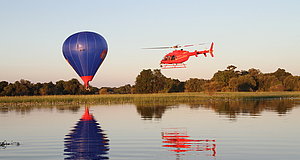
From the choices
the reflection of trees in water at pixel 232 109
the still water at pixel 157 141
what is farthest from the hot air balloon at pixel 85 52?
the still water at pixel 157 141

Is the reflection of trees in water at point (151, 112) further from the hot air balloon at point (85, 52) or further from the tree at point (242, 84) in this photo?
the tree at point (242, 84)

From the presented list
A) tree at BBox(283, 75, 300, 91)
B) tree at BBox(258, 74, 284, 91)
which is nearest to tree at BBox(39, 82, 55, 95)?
tree at BBox(258, 74, 284, 91)

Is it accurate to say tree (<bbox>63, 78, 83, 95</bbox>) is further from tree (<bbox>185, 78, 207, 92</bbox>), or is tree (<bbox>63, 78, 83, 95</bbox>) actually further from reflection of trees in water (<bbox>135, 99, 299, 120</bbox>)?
reflection of trees in water (<bbox>135, 99, 299, 120</bbox>)

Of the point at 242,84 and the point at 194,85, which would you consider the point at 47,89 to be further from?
the point at 242,84

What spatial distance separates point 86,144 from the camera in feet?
A: 65.4

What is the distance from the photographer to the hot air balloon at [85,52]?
48531 mm

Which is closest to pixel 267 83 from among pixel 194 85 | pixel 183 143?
pixel 194 85

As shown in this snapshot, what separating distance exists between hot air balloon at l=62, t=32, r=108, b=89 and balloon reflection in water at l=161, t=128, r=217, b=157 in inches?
1061

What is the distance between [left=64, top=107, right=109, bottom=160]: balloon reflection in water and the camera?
55.1 feet

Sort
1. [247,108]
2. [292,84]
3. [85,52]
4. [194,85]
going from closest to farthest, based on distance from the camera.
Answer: [247,108], [85,52], [292,84], [194,85]

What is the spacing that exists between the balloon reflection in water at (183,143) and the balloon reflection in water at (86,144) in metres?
2.91

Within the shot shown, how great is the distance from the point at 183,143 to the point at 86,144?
4561mm

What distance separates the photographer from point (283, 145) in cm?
1858

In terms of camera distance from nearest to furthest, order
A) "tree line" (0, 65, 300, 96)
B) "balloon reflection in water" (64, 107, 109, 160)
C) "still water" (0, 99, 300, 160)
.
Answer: "still water" (0, 99, 300, 160) < "balloon reflection in water" (64, 107, 109, 160) < "tree line" (0, 65, 300, 96)
